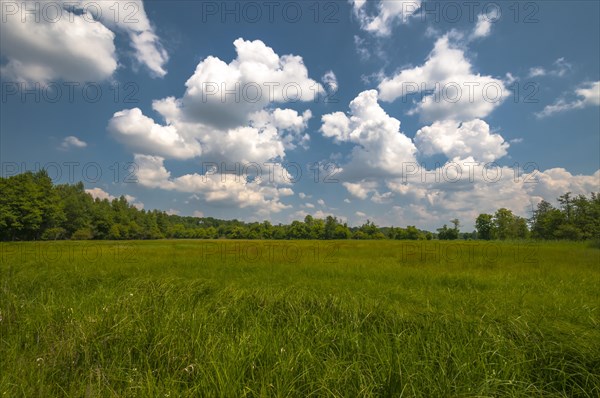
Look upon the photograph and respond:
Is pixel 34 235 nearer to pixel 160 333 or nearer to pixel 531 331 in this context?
pixel 160 333

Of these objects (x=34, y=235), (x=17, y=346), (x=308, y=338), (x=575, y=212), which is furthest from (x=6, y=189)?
(x=575, y=212)

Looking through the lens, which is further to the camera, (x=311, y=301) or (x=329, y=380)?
(x=311, y=301)

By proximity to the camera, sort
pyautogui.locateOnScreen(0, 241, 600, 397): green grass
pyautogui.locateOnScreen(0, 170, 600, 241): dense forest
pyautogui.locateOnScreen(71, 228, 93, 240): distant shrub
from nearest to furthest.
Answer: pyautogui.locateOnScreen(0, 241, 600, 397): green grass
pyautogui.locateOnScreen(0, 170, 600, 241): dense forest
pyautogui.locateOnScreen(71, 228, 93, 240): distant shrub

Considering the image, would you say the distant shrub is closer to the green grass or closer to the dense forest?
the dense forest

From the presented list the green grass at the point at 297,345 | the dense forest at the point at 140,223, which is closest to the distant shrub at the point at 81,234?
the dense forest at the point at 140,223

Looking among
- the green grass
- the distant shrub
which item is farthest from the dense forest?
the green grass

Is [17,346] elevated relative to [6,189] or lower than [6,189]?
lower

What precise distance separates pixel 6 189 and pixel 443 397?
260 ft

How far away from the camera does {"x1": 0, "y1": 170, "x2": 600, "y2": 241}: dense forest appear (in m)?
53.2

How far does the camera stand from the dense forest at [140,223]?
53.2 m

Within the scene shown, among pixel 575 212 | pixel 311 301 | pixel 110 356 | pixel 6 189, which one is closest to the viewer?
pixel 110 356

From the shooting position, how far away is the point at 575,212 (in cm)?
5728

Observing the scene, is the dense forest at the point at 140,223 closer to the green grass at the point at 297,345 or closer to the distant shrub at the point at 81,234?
the distant shrub at the point at 81,234

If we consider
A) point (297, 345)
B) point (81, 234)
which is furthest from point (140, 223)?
point (297, 345)
